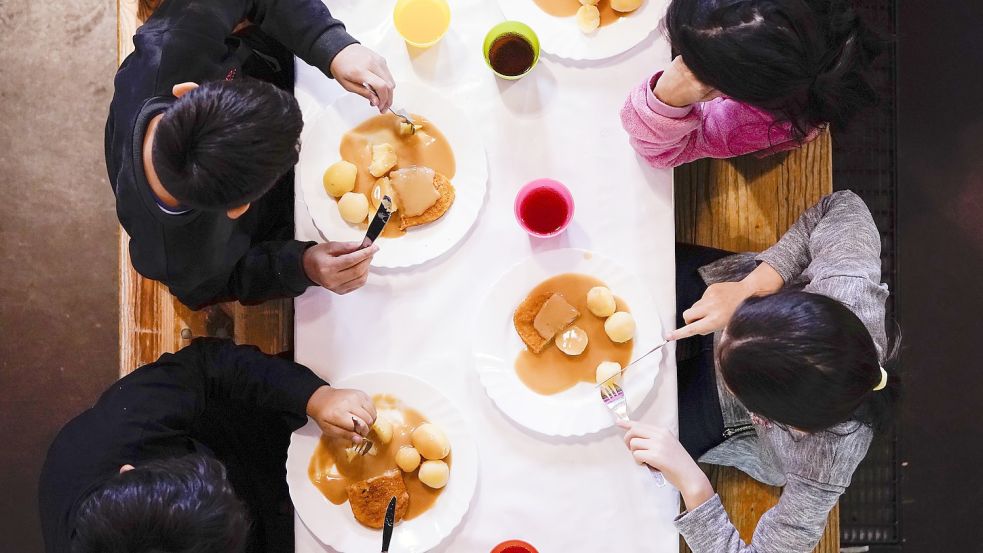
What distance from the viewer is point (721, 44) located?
133cm

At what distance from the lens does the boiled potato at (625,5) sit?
1.60 m

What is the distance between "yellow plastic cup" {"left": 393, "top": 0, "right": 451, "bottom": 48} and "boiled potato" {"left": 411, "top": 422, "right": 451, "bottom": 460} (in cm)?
82

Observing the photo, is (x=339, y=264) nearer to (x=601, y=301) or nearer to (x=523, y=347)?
(x=523, y=347)

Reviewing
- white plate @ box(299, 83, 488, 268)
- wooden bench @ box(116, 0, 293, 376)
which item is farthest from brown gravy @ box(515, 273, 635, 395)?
wooden bench @ box(116, 0, 293, 376)

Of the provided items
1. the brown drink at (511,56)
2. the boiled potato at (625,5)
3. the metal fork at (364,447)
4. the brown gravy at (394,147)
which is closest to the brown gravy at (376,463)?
the metal fork at (364,447)

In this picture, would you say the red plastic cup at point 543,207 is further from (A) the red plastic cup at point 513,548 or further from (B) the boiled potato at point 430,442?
(A) the red plastic cup at point 513,548

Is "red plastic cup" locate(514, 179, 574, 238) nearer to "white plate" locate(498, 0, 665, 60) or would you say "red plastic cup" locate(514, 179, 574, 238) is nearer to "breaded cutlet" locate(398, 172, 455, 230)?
"breaded cutlet" locate(398, 172, 455, 230)

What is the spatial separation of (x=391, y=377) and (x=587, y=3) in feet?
2.99

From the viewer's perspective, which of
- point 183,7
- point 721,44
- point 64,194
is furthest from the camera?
point 64,194

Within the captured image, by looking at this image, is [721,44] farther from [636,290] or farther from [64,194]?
[64,194]

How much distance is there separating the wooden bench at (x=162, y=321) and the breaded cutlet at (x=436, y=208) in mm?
500

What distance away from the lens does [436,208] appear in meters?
1.59

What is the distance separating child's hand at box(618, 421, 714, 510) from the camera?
1.51 metres

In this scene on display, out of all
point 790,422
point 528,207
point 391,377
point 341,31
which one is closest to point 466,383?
point 391,377
